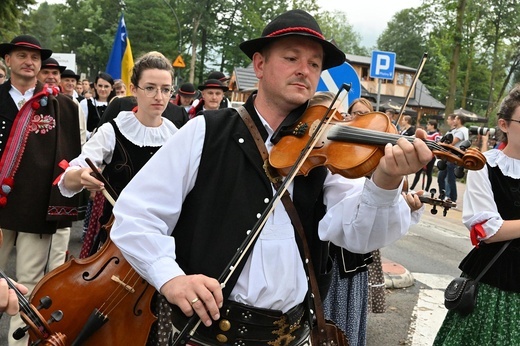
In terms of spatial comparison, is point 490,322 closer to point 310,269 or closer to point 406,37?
point 310,269

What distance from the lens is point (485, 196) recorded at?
3.15m

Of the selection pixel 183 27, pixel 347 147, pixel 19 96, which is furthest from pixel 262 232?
pixel 183 27

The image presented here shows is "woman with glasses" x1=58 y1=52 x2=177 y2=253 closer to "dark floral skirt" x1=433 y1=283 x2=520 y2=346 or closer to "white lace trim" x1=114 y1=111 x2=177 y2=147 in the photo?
"white lace trim" x1=114 y1=111 x2=177 y2=147

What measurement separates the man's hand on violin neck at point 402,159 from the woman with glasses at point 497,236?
1526 millimetres

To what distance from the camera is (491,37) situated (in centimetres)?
4225

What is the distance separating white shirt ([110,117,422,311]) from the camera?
75.2 inches

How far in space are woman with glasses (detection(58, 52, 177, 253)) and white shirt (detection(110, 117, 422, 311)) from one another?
1555mm

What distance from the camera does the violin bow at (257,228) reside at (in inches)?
69.1

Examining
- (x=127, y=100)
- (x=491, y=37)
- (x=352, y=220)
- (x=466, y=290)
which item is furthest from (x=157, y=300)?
(x=491, y=37)

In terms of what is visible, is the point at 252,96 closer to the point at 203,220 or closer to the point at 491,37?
the point at 203,220

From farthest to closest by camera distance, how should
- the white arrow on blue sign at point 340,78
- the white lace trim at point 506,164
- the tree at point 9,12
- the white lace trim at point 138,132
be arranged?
the tree at point 9,12 < the white arrow on blue sign at point 340,78 < the white lace trim at point 138,132 < the white lace trim at point 506,164

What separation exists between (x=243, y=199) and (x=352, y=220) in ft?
1.42

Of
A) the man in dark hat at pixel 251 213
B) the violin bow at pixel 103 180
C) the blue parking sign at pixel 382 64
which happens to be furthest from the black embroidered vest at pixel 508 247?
the blue parking sign at pixel 382 64

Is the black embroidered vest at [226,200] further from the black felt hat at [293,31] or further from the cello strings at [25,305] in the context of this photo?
the cello strings at [25,305]
